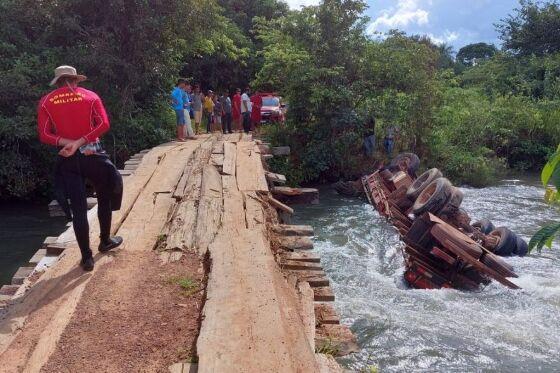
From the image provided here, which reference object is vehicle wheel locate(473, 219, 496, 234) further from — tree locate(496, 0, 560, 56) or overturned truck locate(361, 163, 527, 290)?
tree locate(496, 0, 560, 56)

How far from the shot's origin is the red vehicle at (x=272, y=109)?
69.5ft

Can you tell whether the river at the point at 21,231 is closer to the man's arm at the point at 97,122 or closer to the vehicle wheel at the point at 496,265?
the man's arm at the point at 97,122

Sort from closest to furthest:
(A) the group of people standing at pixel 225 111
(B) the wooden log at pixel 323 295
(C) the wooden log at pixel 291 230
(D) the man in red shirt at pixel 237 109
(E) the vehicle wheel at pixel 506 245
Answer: (B) the wooden log at pixel 323 295 → (C) the wooden log at pixel 291 230 → (E) the vehicle wheel at pixel 506 245 → (A) the group of people standing at pixel 225 111 → (D) the man in red shirt at pixel 237 109

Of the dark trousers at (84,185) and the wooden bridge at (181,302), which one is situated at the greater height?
the dark trousers at (84,185)

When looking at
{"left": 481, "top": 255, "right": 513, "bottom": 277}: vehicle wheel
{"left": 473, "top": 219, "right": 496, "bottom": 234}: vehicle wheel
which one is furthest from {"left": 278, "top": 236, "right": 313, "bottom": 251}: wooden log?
{"left": 473, "top": 219, "right": 496, "bottom": 234}: vehicle wheel

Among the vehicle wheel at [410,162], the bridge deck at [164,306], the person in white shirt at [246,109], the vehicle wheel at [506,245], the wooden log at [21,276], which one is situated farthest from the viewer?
the person in white shirt at [246,109]

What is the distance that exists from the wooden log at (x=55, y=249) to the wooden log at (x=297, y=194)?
4009mm

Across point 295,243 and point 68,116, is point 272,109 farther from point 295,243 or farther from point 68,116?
point 68,116

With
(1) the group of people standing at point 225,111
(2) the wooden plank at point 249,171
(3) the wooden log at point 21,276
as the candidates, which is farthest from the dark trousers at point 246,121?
(3) the wooden log at point 21,276

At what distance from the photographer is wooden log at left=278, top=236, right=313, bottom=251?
17.2 ft

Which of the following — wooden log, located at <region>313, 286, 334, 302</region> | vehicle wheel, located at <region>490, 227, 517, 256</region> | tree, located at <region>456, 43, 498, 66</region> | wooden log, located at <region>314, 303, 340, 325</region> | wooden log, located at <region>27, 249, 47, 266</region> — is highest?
tree, located at <region>456, 43, 498, 66</region>

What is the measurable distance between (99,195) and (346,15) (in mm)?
14298

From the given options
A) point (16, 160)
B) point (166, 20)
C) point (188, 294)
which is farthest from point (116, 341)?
point (166, 20)

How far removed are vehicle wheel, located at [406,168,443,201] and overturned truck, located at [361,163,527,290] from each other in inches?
0.6
